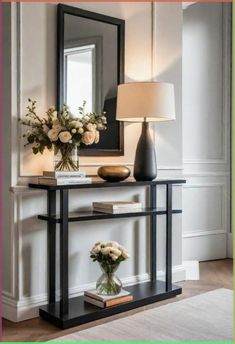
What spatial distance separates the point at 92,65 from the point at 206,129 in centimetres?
180

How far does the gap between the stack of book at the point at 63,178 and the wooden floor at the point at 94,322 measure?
87 centimetres

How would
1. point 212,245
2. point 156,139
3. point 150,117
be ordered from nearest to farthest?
point 150,117 → point 156,139 → point 212,245

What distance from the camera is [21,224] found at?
3.08 m

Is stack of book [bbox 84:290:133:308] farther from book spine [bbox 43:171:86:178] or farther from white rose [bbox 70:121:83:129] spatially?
white rose [bbox 70:121:83:129]

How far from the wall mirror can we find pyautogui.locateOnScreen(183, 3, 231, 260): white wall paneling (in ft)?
4.16

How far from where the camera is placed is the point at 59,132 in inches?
121

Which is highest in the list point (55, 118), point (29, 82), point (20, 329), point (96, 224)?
point (29, 82)

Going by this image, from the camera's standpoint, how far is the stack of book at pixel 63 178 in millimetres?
3004

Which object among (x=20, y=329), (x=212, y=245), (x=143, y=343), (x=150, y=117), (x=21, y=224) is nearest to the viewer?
(x=143, y=343)

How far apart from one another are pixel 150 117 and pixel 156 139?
52 centimetres

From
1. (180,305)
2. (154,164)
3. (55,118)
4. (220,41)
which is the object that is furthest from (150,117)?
(220,41)

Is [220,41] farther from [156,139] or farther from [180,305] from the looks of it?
[180,305]

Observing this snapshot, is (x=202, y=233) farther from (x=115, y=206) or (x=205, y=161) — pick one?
(x=115, y=206)

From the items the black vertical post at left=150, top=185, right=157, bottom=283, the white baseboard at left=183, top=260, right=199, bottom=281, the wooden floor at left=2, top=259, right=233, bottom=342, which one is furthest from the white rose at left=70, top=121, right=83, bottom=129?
the white baseboard at left=183, top=260, right=199, bottom=281
